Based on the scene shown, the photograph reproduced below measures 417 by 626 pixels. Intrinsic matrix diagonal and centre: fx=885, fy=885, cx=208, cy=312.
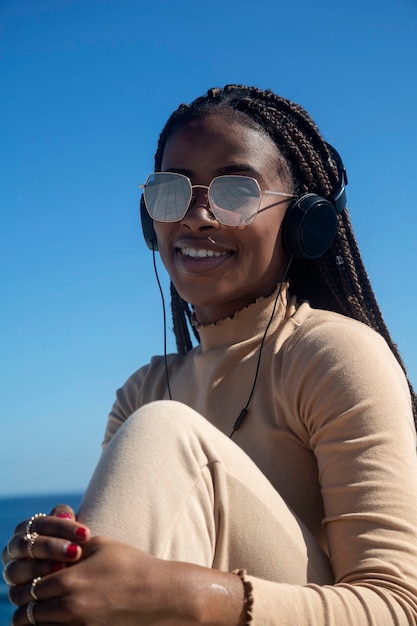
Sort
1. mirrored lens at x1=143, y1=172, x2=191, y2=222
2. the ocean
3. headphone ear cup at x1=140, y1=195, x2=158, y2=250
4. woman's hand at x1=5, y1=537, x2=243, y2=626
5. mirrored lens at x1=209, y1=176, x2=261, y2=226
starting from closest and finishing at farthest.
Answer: woman's hand at x1=5, y1=537, x2=243, y2=626 → mirrored lens at x1=209, y1=176, x2=261, y2=226 → mirrored lens at x1=143, y1=172, x2=191, y2=222 → headphone ear cup at x1=140, y1=195, x2=158, y2=250 → the ocean

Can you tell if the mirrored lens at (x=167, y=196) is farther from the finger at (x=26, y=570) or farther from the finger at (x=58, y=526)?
the finger at (x=26, y=570)

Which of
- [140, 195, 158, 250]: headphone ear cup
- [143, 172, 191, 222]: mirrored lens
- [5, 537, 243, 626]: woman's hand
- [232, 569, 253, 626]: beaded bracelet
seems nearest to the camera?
[5, 537, 243, 626]: woman's hand

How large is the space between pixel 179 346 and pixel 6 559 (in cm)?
147

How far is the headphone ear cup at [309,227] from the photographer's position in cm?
283

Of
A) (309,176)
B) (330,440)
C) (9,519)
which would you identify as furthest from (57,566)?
(9,519)

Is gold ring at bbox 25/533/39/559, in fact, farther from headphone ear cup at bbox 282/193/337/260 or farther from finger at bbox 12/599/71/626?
headphone ear cup at bbox 282/193/337/260

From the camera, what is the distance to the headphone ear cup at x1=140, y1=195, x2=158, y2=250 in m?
3.28

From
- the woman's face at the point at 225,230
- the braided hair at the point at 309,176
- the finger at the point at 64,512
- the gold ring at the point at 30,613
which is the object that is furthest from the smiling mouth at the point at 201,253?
the gold ring at the point at 30,613

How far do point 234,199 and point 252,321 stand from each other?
40 centimetres

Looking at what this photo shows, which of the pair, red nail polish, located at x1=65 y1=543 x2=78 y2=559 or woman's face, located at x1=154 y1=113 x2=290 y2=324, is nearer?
red nail polish, located at x1=65 y1=543 x2=78 y2=559

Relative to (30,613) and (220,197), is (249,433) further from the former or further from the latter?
(30,613)

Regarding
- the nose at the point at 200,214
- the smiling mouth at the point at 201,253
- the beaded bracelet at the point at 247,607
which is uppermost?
the nose at the point at 200,214

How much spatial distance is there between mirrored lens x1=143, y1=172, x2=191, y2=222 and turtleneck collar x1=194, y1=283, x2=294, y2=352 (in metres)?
0.38

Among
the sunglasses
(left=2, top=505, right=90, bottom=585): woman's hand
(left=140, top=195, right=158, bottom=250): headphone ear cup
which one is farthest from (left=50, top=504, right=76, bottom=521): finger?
(left=140, top=195, right=158, bottom=250): headphone ear cup
